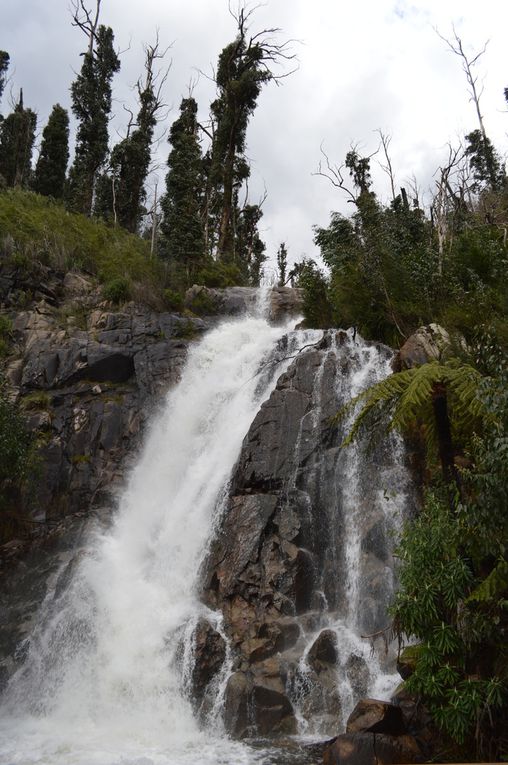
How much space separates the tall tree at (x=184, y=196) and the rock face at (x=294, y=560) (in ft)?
48.3

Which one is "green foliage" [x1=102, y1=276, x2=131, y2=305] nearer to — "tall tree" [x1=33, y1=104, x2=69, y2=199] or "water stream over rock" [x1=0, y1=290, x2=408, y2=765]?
"water stream over rock" [x1=0, y1=290, x2=408, y2=765]

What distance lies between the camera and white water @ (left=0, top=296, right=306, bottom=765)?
29.3 ft

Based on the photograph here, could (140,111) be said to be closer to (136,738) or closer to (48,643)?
(48,643)

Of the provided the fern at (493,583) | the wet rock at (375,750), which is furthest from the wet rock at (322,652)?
the fern at (493,583)

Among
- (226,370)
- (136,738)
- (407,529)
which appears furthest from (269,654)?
(226,370)

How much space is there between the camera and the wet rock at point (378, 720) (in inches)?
295

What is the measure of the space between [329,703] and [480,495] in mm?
4954

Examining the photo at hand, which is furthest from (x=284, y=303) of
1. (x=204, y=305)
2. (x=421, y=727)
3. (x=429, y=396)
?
(x=421, y=727)

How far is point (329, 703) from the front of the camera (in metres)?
9.26

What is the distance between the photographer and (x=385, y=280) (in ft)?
58.2

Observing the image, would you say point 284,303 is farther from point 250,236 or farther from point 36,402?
point 250,236

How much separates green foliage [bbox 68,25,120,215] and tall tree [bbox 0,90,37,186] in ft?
10.6

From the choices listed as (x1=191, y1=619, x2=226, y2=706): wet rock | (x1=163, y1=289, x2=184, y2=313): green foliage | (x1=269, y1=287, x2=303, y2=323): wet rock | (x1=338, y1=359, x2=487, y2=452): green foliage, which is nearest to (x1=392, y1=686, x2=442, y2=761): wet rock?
(x1=191, y1=619, x2=226, y2=706): wet rock

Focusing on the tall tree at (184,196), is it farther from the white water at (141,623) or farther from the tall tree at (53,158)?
the white water at (141,623)
